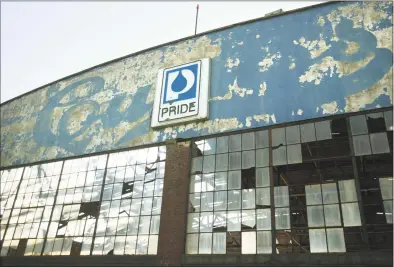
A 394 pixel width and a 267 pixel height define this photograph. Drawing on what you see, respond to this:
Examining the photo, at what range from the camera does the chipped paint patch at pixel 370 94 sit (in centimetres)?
1006

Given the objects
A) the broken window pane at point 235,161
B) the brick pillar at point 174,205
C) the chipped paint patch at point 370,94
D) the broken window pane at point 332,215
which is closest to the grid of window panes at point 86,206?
the brick pillar at point 174,205

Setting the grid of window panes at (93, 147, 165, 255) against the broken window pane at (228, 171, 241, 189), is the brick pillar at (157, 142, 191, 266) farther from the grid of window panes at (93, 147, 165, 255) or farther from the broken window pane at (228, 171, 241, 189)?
the broken window pane at (228, 171, 241, 189)

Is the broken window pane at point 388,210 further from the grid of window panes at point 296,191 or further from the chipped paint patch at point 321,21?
the chipped paint patch at point 321,21

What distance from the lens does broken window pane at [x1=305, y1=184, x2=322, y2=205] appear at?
31.2 ft

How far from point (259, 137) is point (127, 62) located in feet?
25.3

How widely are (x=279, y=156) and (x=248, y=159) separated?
1.02 m

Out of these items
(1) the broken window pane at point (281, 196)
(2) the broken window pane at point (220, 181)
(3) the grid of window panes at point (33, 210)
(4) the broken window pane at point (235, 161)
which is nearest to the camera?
(1) the broken window pane at point (281, 196)

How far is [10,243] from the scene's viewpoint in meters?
14.0

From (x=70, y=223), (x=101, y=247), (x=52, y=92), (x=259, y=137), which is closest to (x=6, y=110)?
(x=52, y=92)

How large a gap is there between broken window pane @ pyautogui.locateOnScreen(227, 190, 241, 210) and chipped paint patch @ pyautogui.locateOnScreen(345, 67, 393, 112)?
13.9 ft

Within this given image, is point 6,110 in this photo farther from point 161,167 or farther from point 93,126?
point 161,167

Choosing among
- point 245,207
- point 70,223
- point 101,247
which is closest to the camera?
point 245,207

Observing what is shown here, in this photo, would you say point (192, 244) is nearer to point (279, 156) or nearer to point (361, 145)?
point (279, 156)

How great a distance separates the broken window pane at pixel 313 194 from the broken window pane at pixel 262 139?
1.97 meters
